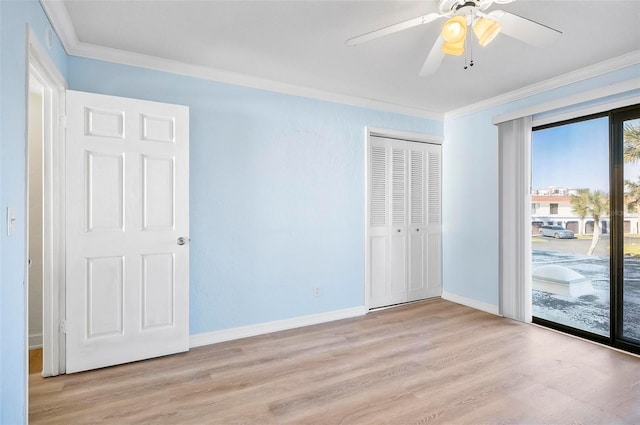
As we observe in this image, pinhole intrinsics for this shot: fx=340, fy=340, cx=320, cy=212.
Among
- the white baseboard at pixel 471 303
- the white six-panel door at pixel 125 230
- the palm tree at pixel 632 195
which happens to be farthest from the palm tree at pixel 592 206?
the white six-panel door at pixel 125 230

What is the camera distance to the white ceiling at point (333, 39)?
83.0 inches

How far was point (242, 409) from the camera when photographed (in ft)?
6.82

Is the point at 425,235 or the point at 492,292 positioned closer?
the point at 492,292

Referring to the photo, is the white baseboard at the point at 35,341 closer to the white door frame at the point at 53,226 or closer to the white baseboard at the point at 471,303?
the white door frame at the point at 53,226

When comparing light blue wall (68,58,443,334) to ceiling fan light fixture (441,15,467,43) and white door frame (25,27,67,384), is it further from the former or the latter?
ceiling fan light fixture (441,15,467,43)

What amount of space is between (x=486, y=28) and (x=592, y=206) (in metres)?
2.32

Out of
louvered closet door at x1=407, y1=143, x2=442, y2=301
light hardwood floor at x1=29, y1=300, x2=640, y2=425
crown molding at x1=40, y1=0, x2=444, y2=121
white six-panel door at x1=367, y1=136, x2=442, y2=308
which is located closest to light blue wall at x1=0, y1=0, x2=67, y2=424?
crown molding at x1=40, y1=0, x2=444, y2=121

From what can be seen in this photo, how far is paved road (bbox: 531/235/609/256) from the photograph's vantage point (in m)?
3.05

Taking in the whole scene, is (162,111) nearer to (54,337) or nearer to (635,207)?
(54,337)

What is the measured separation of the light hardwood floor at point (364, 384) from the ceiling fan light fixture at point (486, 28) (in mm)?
2124

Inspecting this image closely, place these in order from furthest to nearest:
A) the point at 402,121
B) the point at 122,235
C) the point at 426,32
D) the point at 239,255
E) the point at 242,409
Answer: the point at 402,121 < the point at 239,255 < the point at 122,235 < the point at 426,32 < the point at 242,409

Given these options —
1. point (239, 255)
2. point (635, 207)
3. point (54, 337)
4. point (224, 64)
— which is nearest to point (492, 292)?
point (635, 207)

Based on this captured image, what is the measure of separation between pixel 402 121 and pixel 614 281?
2621 millimetres

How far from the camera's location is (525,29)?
5.89 ft
